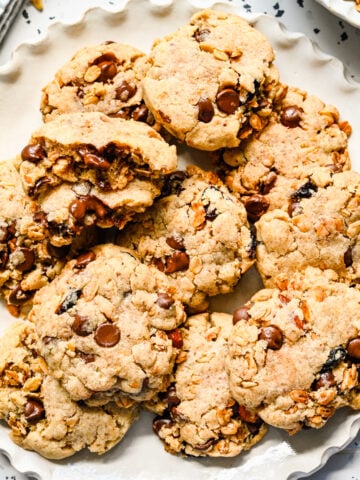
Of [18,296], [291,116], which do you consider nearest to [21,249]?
[18,296]

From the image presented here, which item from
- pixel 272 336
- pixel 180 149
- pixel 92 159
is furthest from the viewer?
pixel 180 149

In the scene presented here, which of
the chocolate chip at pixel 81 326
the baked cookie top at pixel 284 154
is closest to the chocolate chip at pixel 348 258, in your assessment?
the baked cookie top at pixel 284 154

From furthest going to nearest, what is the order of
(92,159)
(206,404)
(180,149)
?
(180,149), (206,404), (92,159)

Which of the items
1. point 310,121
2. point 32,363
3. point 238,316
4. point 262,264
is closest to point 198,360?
point 238,316

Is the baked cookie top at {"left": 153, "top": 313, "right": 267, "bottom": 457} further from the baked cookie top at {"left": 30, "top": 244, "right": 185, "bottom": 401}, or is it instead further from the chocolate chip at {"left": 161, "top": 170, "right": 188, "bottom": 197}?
the chocolate chip at {"left": 161, "top": 170, "right": 188, "bottom": 197}

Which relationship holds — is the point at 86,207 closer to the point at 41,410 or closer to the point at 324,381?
the point at 41,410

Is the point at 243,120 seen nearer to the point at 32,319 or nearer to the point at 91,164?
the point at 91,164

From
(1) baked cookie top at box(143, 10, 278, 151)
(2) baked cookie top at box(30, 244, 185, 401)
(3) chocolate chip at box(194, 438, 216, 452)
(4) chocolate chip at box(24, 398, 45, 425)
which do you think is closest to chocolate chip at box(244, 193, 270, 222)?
(1) baked cookie top at box(143, 10, 278, 151)
